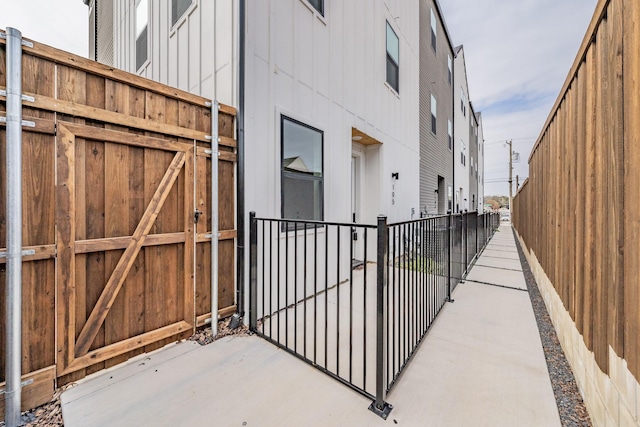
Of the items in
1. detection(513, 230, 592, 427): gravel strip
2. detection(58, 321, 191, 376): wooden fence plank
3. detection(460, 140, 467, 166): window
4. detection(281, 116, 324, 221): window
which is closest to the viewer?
detection(513, 230, 592, 427): gravel strip

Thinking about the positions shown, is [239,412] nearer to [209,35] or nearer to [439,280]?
[439,280]

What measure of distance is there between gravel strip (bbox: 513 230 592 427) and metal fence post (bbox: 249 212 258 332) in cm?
229

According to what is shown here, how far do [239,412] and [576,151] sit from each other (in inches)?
115

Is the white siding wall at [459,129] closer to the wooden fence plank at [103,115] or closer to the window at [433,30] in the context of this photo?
the window at [433,30]

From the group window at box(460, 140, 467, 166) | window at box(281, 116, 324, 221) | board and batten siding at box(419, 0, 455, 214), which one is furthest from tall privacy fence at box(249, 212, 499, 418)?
window at box(460, 140, 467, 166)

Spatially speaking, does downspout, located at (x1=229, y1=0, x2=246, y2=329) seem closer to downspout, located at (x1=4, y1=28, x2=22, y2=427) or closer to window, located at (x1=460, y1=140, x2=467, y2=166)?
downspout, located at (x1=4, y1=28, x2=22, y2=427)

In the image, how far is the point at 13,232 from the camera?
59.4 inches

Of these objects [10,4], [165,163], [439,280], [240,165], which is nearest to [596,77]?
[439,280]

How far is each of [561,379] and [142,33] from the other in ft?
23.0

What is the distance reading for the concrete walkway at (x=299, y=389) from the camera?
4.93 feet

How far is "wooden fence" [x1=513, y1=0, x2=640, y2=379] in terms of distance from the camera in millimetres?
1054

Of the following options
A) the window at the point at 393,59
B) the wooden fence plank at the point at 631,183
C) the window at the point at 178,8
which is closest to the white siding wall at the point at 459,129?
the window at the point at 393,59

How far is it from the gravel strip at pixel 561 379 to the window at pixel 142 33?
6439 millimetres

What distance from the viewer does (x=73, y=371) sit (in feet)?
5.85
